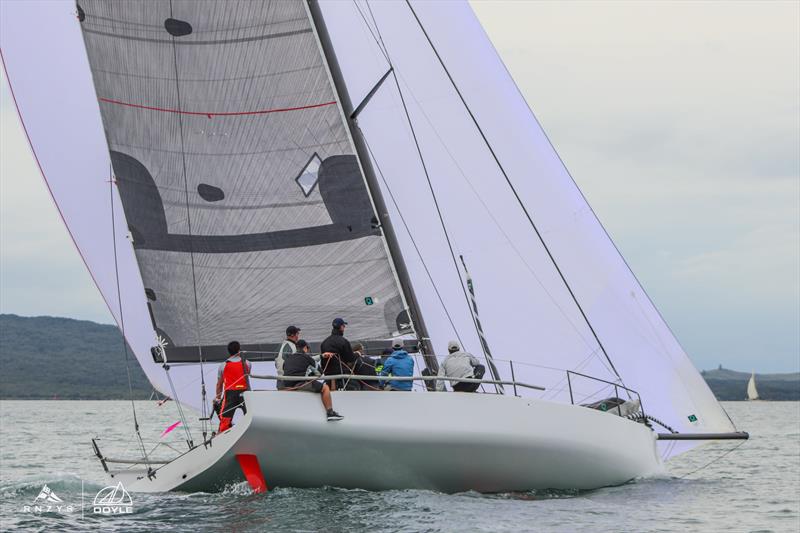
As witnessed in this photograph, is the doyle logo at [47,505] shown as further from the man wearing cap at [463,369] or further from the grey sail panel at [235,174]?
the man wearing cap at [463,369]

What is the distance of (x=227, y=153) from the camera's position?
41.3 feet

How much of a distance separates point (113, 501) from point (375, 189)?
4.55 m

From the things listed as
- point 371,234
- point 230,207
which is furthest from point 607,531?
point 230,207

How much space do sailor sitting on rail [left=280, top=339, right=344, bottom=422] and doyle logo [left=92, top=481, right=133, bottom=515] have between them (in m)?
1.88

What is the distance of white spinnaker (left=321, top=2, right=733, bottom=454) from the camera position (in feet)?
42.9

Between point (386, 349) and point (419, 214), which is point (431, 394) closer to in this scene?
point (386, 349)

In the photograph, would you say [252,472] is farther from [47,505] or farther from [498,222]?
[498,222]

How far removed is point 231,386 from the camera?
1046cm

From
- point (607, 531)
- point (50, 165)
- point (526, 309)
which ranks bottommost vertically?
point (607, 531)

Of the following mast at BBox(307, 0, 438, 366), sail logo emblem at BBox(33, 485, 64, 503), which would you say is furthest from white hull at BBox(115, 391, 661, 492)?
mast at BBox(307, 0, 438, 366)

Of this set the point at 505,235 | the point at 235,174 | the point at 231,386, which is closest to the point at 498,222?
the point at 505,235

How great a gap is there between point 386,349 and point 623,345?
3214mm

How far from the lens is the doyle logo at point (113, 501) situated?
9408 millimetres

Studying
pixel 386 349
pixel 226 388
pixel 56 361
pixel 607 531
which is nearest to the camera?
pixel 607 531
